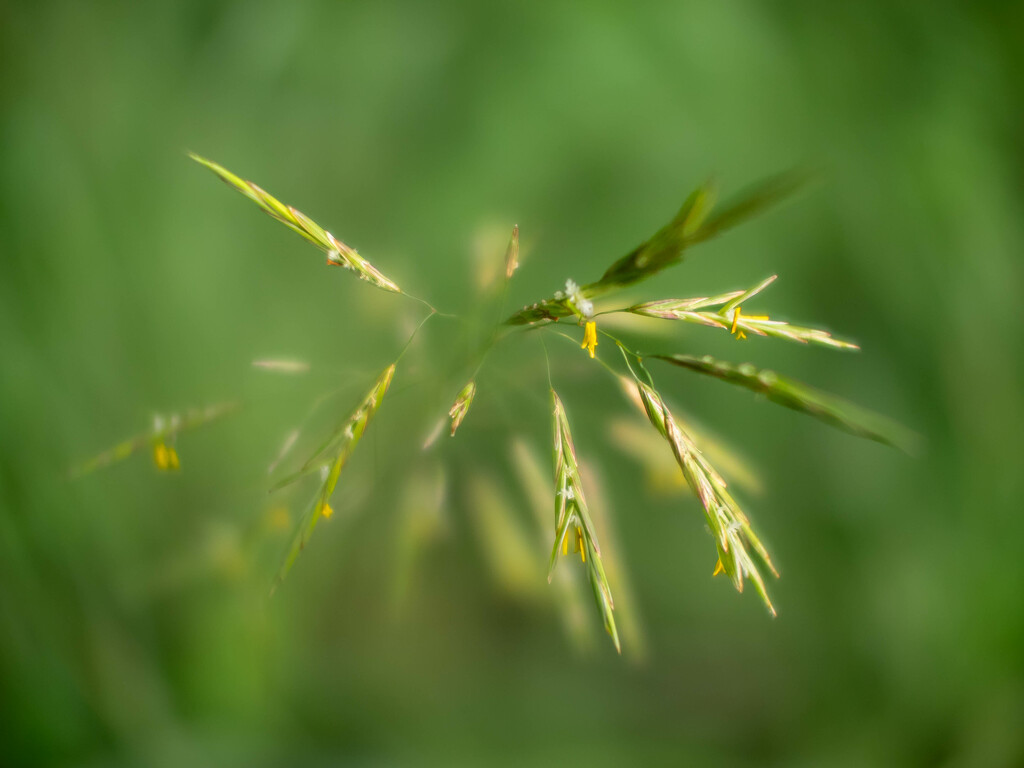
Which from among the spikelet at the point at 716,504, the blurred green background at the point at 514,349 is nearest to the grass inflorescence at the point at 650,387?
the spikelet at the point at 716,504

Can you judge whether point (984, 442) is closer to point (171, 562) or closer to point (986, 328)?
point (986, 328)

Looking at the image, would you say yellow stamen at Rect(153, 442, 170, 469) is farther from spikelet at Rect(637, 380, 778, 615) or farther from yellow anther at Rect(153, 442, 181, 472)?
spikelet at Rect(637, 380, 778, 615)

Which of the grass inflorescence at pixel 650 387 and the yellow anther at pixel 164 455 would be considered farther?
the yellow anther at pixel 164 455

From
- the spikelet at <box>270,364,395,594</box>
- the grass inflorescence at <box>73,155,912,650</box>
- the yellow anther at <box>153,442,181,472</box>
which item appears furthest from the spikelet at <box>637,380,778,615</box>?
the yellow anther at <box>153,442,181,472</box>

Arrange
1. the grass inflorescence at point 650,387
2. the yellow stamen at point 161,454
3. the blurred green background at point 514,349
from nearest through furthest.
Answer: the grass inflorescence at point 650,387
the yellow stamen at point 161,454
the blurred green background at point 514,349

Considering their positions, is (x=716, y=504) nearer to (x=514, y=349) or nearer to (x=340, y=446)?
(x=340, y=446)

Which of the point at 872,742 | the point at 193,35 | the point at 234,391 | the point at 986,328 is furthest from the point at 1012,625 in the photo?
the point at 193,35

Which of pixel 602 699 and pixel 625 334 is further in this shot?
pixel 602 699

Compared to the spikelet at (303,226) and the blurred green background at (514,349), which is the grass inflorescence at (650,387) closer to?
the spikelet at (303,226)

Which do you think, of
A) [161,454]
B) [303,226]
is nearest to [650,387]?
[303,226]
